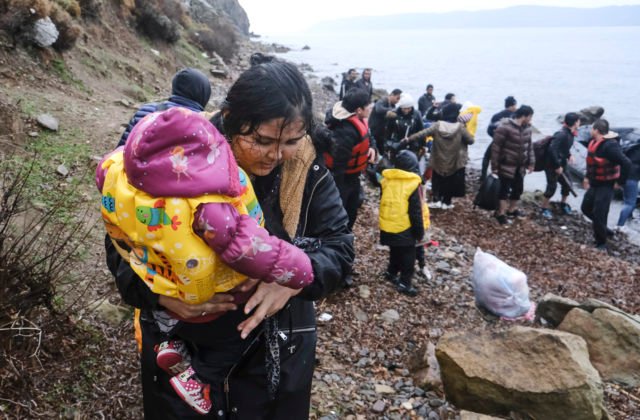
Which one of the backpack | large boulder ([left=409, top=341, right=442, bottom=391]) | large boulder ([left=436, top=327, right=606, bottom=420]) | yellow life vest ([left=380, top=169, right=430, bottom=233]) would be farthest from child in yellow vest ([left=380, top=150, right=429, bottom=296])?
the backpack

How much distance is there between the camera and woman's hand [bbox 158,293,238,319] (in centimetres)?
153

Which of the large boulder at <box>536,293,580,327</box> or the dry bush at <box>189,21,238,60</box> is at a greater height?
→ the dry bush at <box>189,21,238,60</box>

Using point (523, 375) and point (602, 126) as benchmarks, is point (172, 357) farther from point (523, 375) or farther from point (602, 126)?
point (602, 126)

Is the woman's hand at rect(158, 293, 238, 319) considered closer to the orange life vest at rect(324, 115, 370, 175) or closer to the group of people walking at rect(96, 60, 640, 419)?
the group of people walking at rect(96, 60, 640, 419)

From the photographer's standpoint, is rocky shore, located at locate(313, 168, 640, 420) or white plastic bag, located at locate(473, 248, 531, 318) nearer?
rocky shore, located at locate(313, 168, 640, 420)

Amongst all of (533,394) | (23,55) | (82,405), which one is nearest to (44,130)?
(23,55)

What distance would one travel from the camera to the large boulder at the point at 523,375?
11.5 ft

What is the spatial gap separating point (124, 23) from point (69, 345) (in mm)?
13574

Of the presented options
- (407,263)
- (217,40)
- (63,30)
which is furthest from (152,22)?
(407,263)

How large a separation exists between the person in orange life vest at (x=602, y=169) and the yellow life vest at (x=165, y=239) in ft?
28.2

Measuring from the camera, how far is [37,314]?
2.68 meters

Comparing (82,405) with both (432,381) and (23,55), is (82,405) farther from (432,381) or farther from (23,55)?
(23,55)

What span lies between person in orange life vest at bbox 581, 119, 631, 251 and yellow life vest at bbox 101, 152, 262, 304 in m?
8.58

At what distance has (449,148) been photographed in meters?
9.07
